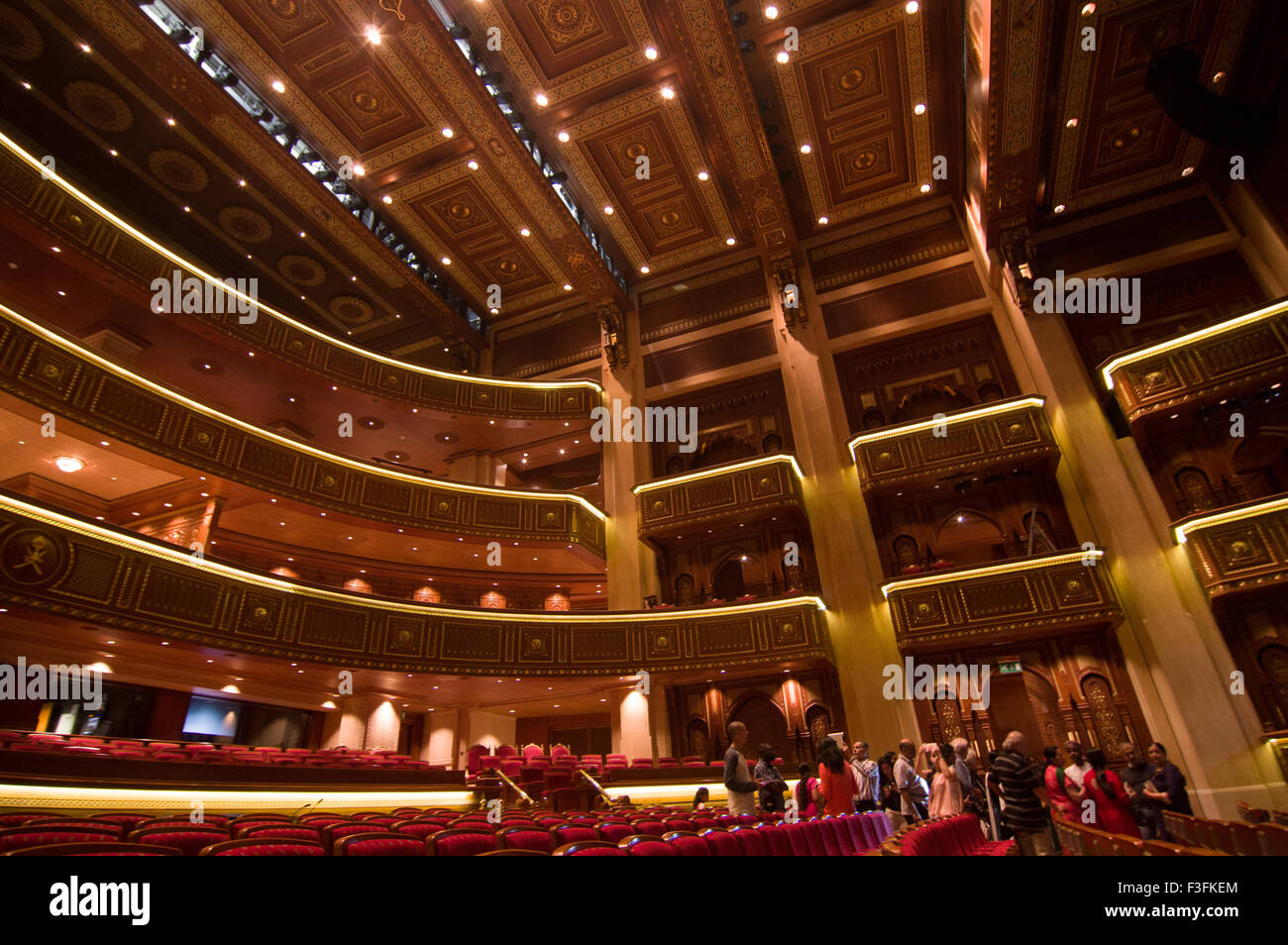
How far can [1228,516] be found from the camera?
1036 centimetres

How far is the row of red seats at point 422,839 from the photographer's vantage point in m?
2.91

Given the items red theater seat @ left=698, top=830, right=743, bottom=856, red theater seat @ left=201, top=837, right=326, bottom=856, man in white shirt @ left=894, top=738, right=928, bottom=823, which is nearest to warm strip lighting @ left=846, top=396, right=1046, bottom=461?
man in white shirt @ left=894, top=738, right=928, bottom=823

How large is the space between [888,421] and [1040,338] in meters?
3.29

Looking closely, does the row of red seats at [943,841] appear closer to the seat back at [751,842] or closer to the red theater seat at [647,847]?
the seat back at [751,842]

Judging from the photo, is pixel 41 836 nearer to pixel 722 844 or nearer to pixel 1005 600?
pixel 722 844

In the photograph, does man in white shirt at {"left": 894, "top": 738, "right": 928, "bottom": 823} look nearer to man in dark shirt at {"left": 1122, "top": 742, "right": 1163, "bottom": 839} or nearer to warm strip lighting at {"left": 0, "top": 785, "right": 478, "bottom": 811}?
man in dark shirt at {"left": 1122, "top": 742, "right": 1163, "bottom": 839}

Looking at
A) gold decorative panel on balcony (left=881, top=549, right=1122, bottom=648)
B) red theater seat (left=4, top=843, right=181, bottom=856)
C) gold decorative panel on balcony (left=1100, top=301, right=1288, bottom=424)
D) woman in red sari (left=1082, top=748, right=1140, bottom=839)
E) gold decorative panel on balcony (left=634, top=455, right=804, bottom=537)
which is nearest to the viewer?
red theater seat (left=4, top=843, right=181, bottom=856)

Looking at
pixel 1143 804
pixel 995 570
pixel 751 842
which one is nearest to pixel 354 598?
pixel 751 842

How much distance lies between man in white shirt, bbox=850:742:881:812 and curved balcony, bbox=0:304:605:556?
8.57m

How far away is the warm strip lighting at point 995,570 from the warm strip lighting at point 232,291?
852 centimetres

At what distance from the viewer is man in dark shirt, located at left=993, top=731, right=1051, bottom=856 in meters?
4.58

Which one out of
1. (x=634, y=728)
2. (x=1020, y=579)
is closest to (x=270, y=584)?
(x=634, y=728)

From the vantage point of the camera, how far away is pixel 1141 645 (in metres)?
11.1
